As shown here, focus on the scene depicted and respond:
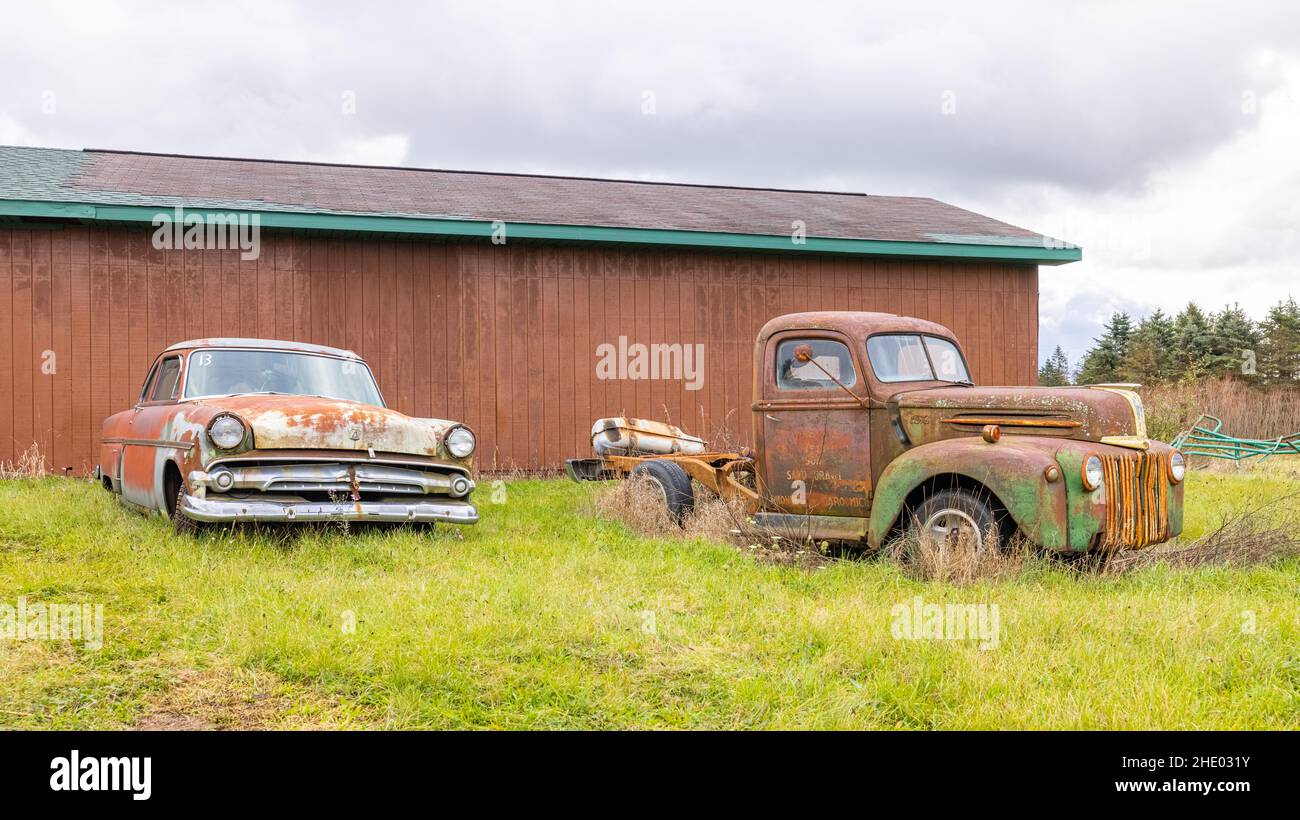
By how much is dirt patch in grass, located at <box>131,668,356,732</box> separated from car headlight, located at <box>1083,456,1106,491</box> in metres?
4.04

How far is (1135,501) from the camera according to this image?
560 centimetres

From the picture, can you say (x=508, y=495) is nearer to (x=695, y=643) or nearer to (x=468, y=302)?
(x=468, y=302)

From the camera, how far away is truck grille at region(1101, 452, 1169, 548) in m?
5.43

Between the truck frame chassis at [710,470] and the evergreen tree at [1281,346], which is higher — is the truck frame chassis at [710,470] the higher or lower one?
the lower one

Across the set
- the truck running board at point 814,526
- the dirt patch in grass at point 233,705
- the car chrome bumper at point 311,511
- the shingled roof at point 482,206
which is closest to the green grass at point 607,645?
the dirt patch in grass at point 233,705

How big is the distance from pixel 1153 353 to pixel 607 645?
43.8 meters

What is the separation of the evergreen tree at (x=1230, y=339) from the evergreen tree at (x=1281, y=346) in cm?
58

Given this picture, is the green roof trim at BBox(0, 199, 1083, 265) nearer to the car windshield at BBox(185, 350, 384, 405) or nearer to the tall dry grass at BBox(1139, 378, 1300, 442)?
the car windshield at BBox(185, 350, 384, 405)

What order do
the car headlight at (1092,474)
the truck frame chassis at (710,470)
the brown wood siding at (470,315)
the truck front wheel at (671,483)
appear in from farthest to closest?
1. the brown wood siding at (470,315)
2. the truck front wheel at (671,483)
3. the truck frame chassis at (710,470)
4. the car headlight at (1092,474)

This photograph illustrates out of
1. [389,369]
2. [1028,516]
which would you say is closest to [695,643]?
[1028,516]

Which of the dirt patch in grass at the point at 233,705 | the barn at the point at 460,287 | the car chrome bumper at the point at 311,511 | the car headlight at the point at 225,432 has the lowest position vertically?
the dirt patch in grass at the point at 233,705

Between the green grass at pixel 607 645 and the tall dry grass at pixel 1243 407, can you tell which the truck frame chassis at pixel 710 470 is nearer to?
the green grass at pixel 607 645

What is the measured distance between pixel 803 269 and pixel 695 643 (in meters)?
9.74

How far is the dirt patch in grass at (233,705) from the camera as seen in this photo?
338 centimetres
